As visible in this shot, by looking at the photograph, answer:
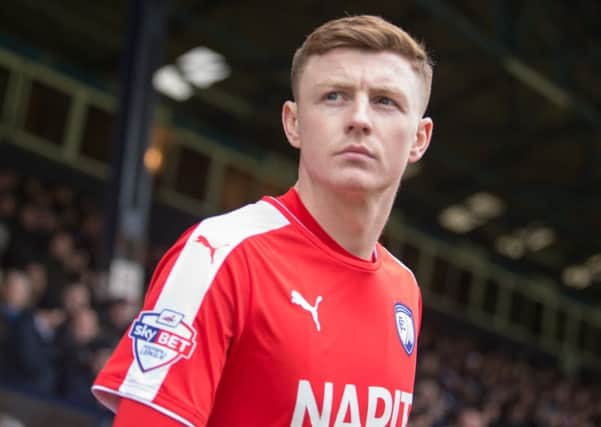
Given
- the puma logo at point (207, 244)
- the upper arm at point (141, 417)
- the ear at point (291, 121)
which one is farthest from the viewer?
the ear at point (291, 121)

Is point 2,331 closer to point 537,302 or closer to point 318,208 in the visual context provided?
point 318,208

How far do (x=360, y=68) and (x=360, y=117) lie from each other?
10 centimetres

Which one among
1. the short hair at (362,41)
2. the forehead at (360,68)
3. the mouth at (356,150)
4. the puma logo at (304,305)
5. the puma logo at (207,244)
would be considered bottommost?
the puma logo at (304,305)

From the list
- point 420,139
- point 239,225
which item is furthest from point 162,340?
point 420,139

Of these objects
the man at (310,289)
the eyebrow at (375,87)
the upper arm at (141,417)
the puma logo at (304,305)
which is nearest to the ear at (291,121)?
the man at (310,289)

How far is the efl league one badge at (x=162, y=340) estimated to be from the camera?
1.48 metres

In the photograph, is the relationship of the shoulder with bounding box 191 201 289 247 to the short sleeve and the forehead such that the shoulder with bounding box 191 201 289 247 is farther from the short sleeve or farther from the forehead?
the forehead

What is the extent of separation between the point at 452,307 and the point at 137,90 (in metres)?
14.6

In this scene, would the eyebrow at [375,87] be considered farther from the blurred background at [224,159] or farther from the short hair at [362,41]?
the blurred background at [224,159]

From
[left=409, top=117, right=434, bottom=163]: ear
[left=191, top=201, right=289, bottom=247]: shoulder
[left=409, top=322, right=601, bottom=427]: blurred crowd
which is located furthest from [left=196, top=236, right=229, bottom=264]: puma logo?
[left=409, top=322, right=601, bottom=427]: blurred crowd

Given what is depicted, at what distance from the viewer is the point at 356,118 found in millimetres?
1673

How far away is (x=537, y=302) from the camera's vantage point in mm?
26266

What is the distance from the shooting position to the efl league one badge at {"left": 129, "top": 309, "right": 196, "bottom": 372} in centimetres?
148

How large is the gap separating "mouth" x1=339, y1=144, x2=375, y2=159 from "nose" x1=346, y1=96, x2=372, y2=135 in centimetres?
3
